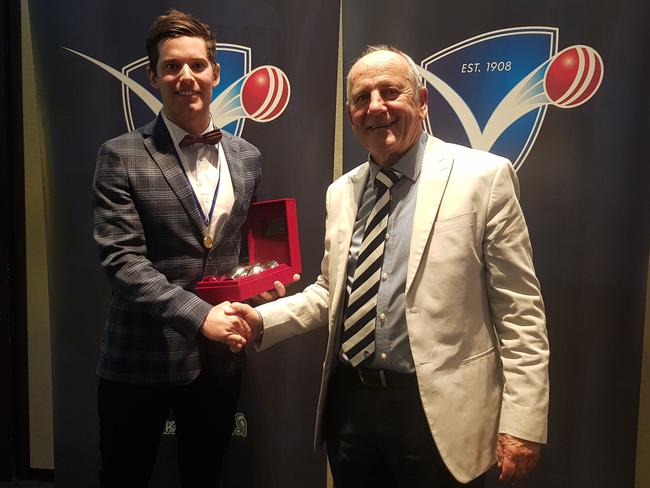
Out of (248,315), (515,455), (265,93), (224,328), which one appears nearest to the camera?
(515,455)

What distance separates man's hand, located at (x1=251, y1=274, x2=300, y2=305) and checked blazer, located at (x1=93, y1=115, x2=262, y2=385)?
7.6 inches

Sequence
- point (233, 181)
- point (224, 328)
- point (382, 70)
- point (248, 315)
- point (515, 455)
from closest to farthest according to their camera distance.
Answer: point (515, 455), point (382, 70), point (224, 328), point (248, 315), point (233, 181)

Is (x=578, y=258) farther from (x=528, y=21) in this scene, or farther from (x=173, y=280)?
(x=173, y=280)

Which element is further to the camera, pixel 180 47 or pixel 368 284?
pixel 180 47

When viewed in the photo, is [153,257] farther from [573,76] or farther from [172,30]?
[573,76]

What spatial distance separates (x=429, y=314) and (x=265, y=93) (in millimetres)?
1560

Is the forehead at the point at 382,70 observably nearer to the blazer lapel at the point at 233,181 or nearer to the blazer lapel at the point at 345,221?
the blazer lapel at the point at 345,221

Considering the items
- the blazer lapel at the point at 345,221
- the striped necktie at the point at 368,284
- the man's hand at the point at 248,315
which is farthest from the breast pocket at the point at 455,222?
the man's hand at the point at 248,315

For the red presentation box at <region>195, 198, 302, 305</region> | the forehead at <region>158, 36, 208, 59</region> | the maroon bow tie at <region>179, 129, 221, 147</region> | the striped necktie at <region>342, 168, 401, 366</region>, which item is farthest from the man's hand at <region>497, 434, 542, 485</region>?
the forehead at <region>158, 36, 208, 59</region>

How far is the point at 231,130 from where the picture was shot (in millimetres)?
2703

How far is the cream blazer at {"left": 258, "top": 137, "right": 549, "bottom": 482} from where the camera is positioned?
5.28 feet

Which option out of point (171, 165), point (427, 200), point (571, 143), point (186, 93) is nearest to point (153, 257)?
point (171, 165)

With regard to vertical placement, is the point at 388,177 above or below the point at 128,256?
above

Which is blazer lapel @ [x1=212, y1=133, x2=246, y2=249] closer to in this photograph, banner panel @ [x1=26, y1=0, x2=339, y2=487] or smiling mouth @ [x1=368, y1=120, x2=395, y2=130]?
banner panel @ [x1=26, y1=0, x2=339, y2=487]
